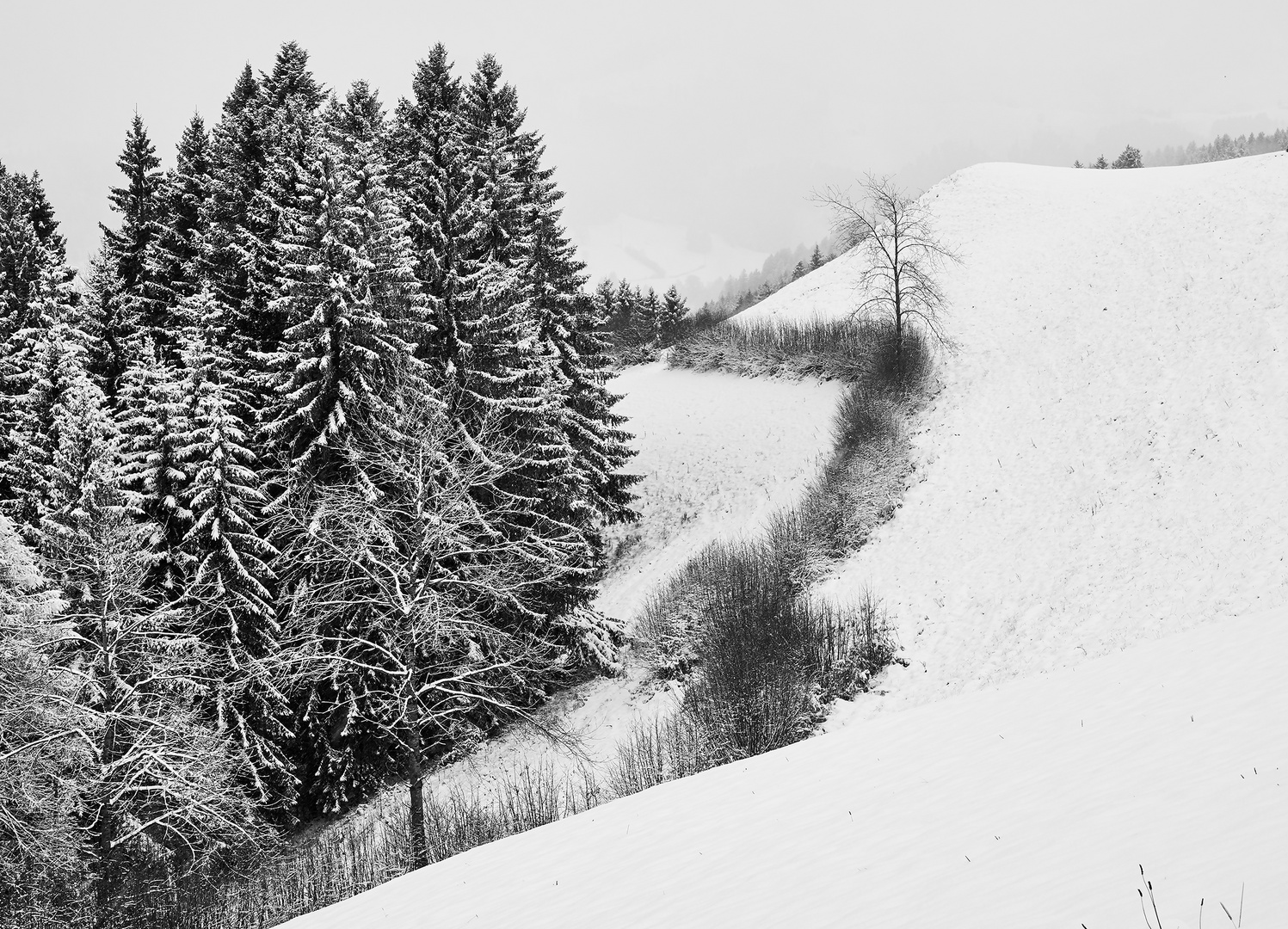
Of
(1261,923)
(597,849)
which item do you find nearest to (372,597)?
(597,849)

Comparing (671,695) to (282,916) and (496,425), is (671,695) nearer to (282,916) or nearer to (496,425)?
(496,425)

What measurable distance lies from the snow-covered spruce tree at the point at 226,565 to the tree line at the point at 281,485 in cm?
8

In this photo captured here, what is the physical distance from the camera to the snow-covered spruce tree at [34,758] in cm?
1307

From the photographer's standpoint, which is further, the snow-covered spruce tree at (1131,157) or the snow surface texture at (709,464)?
the snow-covered spruce tree at (1131,157)

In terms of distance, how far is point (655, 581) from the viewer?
26953 mm

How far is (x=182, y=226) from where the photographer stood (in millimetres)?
24875

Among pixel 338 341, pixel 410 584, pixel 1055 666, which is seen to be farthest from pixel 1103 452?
pixel 338 341

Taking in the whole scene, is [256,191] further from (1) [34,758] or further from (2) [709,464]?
(2) [709,464]

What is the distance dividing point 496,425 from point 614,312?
44124mm

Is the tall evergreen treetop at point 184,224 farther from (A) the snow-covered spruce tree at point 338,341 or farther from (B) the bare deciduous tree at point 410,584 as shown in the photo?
(B) the bare deciduous tree at point 410,584

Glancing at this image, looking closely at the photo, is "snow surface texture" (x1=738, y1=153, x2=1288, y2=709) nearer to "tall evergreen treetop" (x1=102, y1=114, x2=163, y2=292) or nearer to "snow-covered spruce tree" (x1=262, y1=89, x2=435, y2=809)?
"snow-covered spruce tree" (x1=262, y1=89, x2=435, y2=809)

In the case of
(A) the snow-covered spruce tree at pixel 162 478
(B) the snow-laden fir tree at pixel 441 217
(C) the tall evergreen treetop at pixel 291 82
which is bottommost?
(A) the snow-covered spruce tree at pixel 162 478

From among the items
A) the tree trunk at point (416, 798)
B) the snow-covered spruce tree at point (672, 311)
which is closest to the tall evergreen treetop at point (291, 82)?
the tree trunk at point (416, 798)

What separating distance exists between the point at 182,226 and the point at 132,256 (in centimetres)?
179
